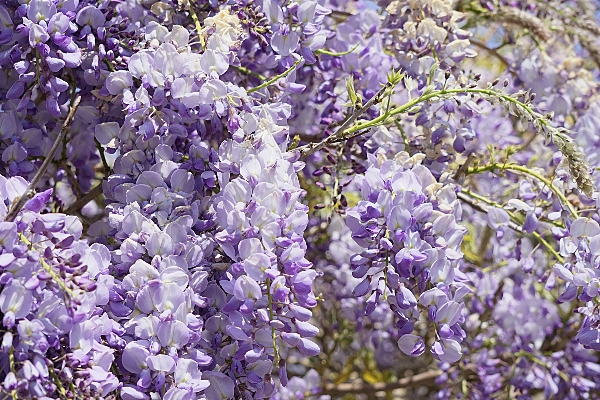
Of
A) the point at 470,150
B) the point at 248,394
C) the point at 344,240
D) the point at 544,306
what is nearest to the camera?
the point at 248,394

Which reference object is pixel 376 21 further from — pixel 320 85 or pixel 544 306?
pixel 544 306

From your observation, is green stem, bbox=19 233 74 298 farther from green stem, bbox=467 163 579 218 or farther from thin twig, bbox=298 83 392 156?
green stem, bbox=467 163 579 218

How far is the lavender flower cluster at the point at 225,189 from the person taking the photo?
0.93 m

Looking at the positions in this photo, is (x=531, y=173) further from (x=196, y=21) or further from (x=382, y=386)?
(x=382, y=386)

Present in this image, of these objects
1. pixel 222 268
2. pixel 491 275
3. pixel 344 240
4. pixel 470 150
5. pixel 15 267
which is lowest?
pixel 491 275

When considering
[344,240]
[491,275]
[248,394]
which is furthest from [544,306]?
[248,394]

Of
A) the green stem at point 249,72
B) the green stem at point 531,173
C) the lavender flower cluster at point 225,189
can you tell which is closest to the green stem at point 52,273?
the lavender flower cluster at point 225,189

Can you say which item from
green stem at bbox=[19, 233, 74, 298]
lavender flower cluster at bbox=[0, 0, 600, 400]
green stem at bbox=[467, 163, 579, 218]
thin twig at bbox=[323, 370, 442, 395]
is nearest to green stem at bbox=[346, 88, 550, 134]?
lavender flower cluster at bbox=[0, 0, 600, 400]

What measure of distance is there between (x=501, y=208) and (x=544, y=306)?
0.76 meters

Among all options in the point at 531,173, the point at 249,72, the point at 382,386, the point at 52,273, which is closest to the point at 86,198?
the point at 249,72

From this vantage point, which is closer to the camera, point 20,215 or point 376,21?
point 20,215

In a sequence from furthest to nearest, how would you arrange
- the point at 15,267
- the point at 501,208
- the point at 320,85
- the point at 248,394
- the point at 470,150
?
the point at 470,150 < the point at 320,85 < the point at 501,208 < the point at 248,394 < the point at 15,267

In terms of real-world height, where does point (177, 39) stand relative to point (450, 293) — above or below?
above

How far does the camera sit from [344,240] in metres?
1.75
